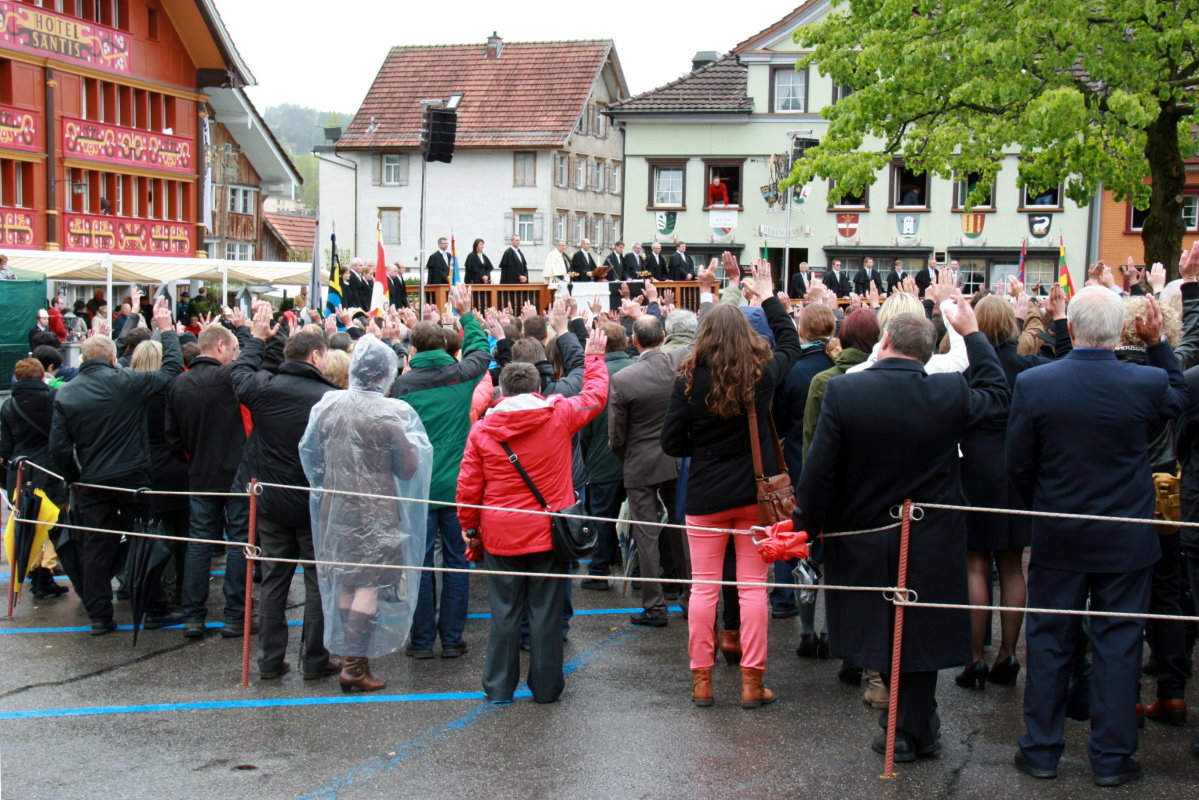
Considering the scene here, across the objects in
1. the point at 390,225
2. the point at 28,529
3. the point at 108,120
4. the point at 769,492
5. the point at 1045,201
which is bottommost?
the point at 28,529

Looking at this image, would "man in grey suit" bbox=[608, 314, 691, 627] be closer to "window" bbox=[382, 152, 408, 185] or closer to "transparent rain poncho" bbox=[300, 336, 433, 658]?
"transparent rain poncho" bbox=[300, 336, 433, 658]

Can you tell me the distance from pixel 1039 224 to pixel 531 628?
37.0 m

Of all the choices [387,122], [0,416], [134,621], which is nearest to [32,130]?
[387,122]

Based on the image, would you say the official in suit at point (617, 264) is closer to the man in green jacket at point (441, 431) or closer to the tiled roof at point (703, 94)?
the man in green jacket at point (441, 431)

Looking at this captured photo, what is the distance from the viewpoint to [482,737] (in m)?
6.31

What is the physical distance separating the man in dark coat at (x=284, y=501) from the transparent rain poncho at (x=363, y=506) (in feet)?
0.95

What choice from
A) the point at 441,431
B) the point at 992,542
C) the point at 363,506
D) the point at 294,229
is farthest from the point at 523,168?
the point at 992,542

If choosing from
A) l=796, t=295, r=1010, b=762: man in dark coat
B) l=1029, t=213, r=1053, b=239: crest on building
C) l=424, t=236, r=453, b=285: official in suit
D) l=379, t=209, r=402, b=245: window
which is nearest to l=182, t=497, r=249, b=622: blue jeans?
l=796, t=295, r=1010, b=762: man in dark coat

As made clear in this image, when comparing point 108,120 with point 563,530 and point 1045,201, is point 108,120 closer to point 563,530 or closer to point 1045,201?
point 1045,201

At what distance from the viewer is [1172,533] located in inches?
259

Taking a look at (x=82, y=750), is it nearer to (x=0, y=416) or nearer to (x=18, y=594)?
(x=18, y=594)

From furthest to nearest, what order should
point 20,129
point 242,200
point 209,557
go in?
point 242,200 → point 20,129 → point 209,557

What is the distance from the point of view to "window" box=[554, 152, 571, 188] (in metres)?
56.1

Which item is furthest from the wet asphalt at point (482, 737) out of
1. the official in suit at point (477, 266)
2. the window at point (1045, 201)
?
the window at point (1045, 201)
